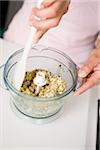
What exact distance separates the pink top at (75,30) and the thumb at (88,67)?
0.29 feet

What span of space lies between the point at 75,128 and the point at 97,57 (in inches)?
7.1

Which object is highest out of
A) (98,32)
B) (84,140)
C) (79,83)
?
(98,32)

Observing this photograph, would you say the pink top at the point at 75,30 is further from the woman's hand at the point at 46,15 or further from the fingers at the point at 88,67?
the woman's hand at the point at 46,15

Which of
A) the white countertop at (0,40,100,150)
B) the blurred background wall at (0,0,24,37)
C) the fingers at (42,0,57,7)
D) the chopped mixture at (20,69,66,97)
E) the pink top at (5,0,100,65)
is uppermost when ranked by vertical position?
the blurred background wall at (0,0,24,37)

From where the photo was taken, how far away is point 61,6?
0.61 m

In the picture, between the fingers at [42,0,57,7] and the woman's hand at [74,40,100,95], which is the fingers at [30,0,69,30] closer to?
the fingers at [42,0,57,7]

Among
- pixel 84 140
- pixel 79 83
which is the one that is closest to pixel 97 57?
A: pixel 79 83

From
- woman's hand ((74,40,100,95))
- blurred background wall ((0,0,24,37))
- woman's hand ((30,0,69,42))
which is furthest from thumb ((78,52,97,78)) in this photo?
blurred background wall ((0,0,24,37))

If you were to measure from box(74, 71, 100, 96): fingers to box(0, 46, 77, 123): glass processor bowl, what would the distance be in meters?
0.02

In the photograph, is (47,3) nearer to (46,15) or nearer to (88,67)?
(46,15)

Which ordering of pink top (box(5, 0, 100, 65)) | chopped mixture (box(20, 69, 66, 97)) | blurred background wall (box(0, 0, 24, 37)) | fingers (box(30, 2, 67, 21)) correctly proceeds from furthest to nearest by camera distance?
1. blurred background wall (box(0, 0, 24, 37))
2. pink top (box(5, 0, 100, 65))
3. chopped mixture (box(20, 69, 66, 97))
4. fingers (box(30, 2, 67, 21))

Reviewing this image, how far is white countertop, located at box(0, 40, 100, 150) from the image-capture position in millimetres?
639

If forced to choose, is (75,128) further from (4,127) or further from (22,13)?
(22,13)

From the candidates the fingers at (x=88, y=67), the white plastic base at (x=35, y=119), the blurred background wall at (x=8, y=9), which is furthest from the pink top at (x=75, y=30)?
the blurred background wall at (x=8, y=9)
